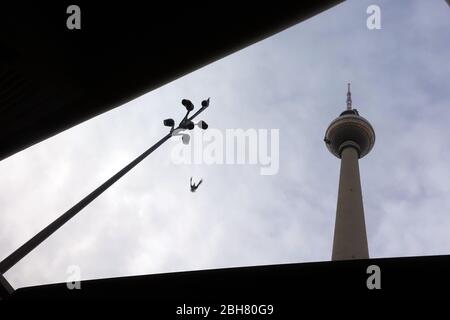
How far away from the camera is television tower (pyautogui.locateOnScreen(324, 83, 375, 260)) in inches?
2292

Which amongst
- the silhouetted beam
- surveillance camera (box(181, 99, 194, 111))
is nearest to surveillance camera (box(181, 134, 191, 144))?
surveillance camera (box(181, 99, 194, 111))

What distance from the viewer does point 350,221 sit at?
61.2m

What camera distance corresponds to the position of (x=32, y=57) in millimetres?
6719

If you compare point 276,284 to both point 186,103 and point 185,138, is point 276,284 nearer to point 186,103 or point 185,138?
point 186,103

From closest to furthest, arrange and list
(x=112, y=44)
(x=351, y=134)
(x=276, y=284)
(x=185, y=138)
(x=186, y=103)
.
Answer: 1. (x=276, y=284)
2. (x=112, y=44)
3. (x=186, y=103)
4. (x=185, y=138)
5. (x=351, y=134)

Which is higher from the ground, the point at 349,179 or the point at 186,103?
the point at 349,179

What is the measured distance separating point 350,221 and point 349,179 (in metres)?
8.02

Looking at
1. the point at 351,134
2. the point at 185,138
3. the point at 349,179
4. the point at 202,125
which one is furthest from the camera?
the point at 351,134

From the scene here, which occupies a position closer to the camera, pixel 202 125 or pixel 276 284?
pixel 276 284

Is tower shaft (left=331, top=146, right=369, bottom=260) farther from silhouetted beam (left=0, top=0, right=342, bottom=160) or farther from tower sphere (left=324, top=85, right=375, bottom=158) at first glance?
silhouetted beam (left=0, top=0, right=342, bottom=160)

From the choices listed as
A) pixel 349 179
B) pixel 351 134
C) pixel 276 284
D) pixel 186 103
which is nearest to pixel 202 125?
pixel 186 103
